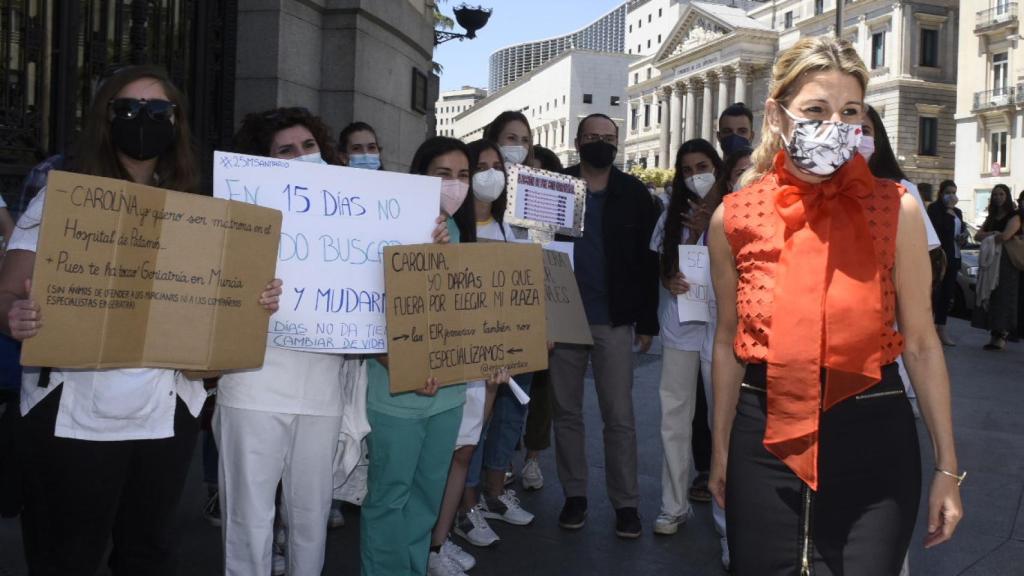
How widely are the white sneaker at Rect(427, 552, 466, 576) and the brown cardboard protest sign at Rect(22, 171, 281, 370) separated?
1.83 metres

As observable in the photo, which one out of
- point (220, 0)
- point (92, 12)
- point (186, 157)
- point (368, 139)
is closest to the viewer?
point (186, 157)

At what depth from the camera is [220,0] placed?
28.3 feet

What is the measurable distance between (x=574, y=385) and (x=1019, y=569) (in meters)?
2.48

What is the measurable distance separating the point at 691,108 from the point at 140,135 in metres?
114

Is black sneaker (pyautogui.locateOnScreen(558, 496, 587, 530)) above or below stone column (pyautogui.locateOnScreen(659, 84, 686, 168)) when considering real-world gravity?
below

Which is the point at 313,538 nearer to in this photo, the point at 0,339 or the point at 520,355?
the point at 520,355

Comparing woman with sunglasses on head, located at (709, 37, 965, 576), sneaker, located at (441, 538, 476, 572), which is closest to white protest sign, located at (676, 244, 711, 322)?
sneaker, located at (441, 538, 476, 572)

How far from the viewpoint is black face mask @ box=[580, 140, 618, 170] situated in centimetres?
552

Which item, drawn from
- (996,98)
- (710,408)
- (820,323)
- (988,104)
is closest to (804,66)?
(820,323)

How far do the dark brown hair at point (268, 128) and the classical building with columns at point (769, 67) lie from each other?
62.3m

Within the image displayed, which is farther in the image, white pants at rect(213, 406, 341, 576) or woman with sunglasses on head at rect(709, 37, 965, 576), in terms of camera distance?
white pants at rect(213, 406, 341, 576)

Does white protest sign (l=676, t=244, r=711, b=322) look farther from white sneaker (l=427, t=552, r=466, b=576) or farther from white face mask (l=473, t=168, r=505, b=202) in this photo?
white sneaker (l=427, t=552, r=466, b=576)

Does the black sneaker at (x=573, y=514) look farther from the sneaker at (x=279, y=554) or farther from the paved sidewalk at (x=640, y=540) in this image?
the sneaker at (x=279, y=554)

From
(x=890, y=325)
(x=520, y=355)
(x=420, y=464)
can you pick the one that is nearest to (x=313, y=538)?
(x=420, y=464)
